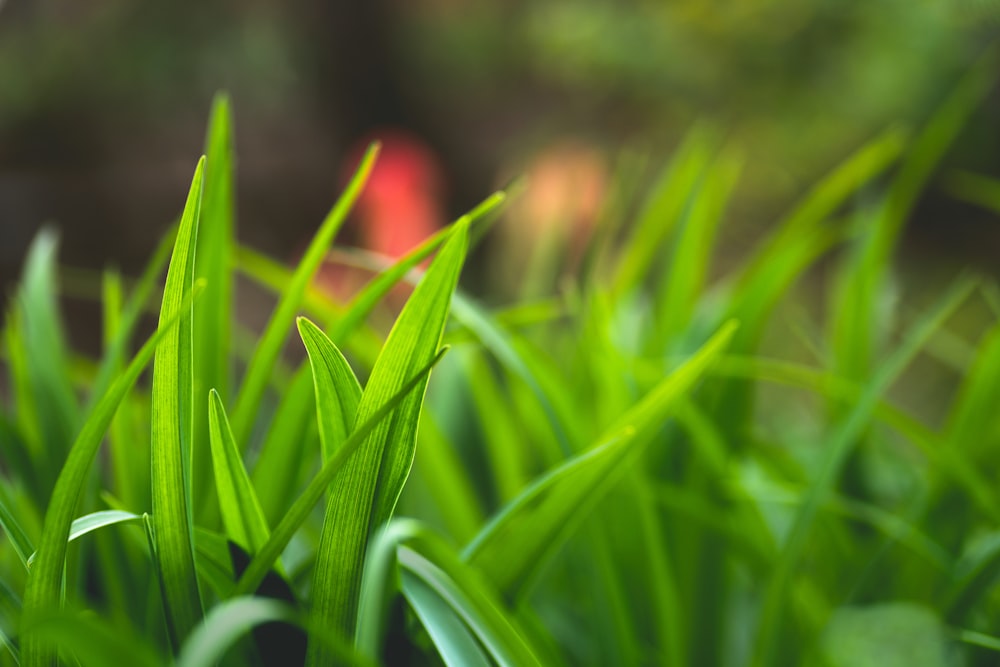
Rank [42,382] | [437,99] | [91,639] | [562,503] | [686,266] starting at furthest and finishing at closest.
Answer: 1. [437,99]
2. [686,266]
3. [42,382]
4. [562,503]
5. [91,639]

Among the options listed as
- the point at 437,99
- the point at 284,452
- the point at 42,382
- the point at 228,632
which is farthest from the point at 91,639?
the point at 437,99

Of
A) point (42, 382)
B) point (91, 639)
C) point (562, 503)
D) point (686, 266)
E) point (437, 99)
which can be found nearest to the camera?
point (91, 639)

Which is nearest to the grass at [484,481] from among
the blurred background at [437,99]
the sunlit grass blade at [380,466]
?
the sunlit grass blade at [380,466]

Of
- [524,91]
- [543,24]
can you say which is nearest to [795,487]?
[543,24]

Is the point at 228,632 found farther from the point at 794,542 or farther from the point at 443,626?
the point at 794,542

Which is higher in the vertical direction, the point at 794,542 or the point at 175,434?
the point at 175,434

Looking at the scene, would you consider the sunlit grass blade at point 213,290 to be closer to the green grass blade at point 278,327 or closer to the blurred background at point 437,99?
the green grass blade at point 278,327
